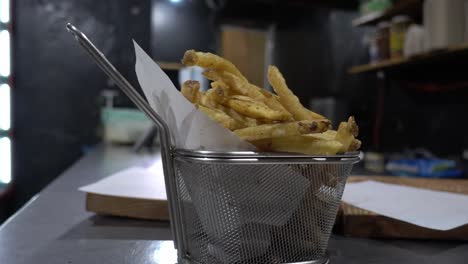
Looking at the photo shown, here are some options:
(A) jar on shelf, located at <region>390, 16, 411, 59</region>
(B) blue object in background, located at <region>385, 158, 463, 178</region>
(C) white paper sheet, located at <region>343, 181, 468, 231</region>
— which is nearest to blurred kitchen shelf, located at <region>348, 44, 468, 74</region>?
(A) jar on shelf, located at <region>390, 16, 411, 59</region>

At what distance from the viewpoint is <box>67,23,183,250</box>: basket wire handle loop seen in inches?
16.0

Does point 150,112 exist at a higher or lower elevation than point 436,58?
lower

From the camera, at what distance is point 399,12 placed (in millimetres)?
2432

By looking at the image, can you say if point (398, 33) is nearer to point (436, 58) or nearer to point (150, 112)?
point (436, 58)

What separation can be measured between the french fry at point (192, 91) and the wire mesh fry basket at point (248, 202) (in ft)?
0.22

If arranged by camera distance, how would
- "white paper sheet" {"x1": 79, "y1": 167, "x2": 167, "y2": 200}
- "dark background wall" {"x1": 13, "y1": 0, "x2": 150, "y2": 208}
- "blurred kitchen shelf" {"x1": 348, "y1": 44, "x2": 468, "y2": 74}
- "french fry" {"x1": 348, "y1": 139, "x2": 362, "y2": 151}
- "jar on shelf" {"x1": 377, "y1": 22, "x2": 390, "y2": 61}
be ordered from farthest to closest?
"dark background wall" {"x1": 13, "y1": 0, "x2": 150, "y2": 208} → "jar on shelf" {"x1": 377, "y1": 22, "x2": 390, "y2": 61} → "blurred kitchen shelf" {"x1": 348, "y1": 44, "x2": 468, "y2": 74} → "white paper sheet" {"x1": 79, "y1": 167, "x2": 167, "y2": 200} → "french fry" {"x1": 348, "y1": 139, "x2": 362, "y2": 151}

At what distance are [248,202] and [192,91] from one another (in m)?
0.17

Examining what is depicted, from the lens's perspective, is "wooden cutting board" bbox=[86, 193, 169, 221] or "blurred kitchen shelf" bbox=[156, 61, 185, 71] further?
"blurred kitchen shelf" bbox=[156, 61, 185, 71]

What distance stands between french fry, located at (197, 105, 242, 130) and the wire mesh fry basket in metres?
0.05

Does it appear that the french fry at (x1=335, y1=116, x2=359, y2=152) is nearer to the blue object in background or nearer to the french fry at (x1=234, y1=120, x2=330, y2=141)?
the french fry at (x1=234, y1=120, x2=330, y2=141)

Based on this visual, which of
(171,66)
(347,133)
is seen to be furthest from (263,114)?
(171,66)

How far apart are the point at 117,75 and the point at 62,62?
133 inches

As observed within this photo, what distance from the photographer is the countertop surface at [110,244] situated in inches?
20.7

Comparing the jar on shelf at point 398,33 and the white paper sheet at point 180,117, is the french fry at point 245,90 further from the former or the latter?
the jar on shelf at point 398,33
